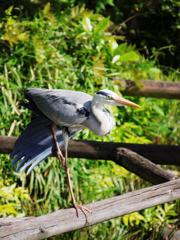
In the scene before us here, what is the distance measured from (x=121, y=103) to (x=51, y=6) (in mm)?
2022

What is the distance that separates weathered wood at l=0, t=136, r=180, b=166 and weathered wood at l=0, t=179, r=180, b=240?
422 millimetres

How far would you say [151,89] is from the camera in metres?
2.98

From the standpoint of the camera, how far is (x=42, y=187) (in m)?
2.54

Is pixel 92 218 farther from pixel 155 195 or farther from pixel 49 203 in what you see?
pixel 49 203

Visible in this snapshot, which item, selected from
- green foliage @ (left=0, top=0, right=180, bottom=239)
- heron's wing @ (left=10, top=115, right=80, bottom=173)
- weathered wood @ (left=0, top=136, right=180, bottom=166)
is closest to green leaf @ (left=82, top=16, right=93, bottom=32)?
green foliage @ (left=0, top=0, right=180, bottom=239)

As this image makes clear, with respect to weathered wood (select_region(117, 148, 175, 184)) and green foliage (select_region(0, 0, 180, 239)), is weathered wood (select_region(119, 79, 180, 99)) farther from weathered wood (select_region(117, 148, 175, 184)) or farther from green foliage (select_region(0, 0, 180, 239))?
weathered wood (select_region(117, 148, 175, 184))

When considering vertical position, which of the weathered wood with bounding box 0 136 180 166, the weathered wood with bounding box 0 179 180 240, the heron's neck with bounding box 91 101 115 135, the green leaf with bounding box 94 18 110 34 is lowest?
the weathered wood with bounding box 0 136 180 166

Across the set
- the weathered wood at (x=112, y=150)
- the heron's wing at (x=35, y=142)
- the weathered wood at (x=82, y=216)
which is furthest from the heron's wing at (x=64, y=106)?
the weathered wood at (x=112, y=150)

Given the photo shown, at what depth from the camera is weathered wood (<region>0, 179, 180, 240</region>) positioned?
3.73 feet

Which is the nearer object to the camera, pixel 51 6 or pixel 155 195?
pixel 155 195

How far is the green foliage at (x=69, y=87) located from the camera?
247 cm

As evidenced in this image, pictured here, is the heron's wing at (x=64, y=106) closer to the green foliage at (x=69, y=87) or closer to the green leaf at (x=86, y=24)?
the green foliage at (x=69, y=87)

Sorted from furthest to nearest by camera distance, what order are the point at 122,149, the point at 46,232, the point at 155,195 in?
the point at 122,149 < the point at 155,195 < the point at 46,232

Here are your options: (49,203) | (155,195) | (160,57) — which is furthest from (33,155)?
(160,57)
